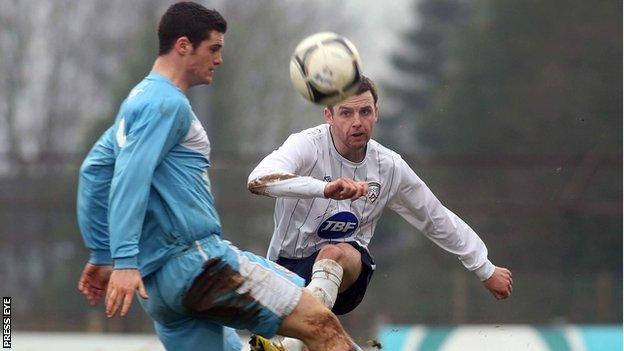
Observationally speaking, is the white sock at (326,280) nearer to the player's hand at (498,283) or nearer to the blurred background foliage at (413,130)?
the player's hand at (498,283)

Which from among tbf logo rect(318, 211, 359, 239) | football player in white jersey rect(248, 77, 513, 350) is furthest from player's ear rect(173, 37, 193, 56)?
tbf logo rect(318, 211, 359, 239)

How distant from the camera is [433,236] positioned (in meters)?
7.08

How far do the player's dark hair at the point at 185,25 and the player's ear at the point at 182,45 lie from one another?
12 mm

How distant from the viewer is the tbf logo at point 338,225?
6.67 m

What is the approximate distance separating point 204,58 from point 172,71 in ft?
0.49

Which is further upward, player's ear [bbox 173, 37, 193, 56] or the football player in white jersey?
player's ear [bbox 173, 37, 193, 56]

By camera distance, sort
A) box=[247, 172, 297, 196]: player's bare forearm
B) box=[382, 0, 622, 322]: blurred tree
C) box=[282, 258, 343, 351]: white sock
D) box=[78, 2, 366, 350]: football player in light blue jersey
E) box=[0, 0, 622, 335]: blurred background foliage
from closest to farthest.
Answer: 1. box=[78, 2, 366, 350]: football player in light blue jersey
2. box=[247, 172, 297, 196]: player's bare forearm
3. box=[282, 258, 343, 351]: white sock
4. box=[0, 0, 622, 335]: blurred background foliage
5. box=[382, 0, 622, 322]: blurred tree

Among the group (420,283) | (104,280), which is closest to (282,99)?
(420,283)

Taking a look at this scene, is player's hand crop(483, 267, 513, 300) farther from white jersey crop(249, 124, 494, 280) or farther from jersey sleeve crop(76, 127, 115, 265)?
jersey sleeve crop(76, 127, 115, 265)

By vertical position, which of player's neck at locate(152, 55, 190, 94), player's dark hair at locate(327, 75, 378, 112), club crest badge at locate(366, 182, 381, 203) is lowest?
club crest badge at locate(366, 182, 381, 203)

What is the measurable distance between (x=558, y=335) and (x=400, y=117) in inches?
282

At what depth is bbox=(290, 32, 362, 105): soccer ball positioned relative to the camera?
616 cm

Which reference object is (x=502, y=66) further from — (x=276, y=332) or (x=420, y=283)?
(x=276, y=332)

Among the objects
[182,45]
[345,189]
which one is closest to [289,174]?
[345,189]
